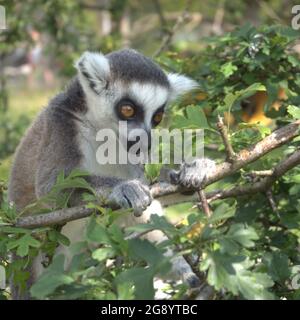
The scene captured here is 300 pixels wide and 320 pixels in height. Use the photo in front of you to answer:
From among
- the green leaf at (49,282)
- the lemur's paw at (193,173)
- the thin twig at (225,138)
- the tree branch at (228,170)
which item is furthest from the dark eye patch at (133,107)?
the green leaf at (49,282)

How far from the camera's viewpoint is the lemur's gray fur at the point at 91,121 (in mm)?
4152

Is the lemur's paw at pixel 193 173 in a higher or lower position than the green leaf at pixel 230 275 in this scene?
higher

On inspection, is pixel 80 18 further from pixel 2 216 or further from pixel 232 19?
pixel 2 216

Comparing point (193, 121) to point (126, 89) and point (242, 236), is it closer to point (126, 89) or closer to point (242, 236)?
point (242, 236)

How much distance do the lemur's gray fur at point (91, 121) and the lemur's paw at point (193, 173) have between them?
45 centimetres

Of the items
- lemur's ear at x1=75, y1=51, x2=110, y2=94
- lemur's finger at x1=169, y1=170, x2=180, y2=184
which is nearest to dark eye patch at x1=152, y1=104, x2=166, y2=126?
lemur's ear at x1=75, y1=51, x2=110, y2=94

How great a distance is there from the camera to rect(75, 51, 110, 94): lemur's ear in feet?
14.2

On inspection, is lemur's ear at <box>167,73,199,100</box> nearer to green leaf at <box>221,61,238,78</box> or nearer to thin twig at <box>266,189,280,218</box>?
green leaf at <box>221,61,238,78</box>

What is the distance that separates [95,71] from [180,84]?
614 millimetres

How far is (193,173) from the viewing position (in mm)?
3539

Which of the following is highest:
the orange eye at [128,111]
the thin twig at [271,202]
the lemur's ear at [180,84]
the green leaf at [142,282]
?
the lemur's ear at [180,84]

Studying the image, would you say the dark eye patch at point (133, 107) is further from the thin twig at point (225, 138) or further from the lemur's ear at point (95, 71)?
the thin twig at point (225, 138)
